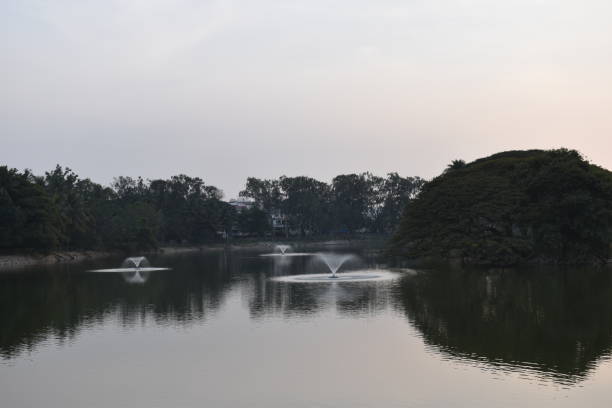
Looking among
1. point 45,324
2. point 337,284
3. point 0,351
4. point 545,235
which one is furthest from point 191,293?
point 545,235

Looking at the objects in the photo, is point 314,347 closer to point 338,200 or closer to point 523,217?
point 523,217

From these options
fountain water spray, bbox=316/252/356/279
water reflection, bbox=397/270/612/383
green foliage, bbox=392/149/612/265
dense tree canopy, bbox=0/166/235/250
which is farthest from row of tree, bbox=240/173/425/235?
water reflection, bbox=397/270/612/383

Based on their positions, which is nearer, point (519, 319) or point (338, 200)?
point (519, 319)

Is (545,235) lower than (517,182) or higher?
lower

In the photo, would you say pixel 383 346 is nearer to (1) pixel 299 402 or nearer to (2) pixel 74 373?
(1) pixel 299 402

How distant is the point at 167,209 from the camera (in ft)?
483

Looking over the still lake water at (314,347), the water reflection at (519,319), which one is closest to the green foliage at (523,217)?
the water reflection at (519,319)

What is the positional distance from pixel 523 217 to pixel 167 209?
97611mm

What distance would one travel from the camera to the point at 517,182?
69.2 metres

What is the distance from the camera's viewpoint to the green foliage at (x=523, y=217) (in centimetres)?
6275

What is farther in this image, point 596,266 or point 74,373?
point 596,266

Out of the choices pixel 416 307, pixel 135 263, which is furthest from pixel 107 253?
pixel 416 307

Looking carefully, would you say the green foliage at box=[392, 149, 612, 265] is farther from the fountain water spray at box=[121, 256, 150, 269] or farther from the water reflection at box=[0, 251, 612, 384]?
the fountain water spray at box=[121, 256, 150, 269]

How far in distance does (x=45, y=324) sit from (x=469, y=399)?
2312cm
